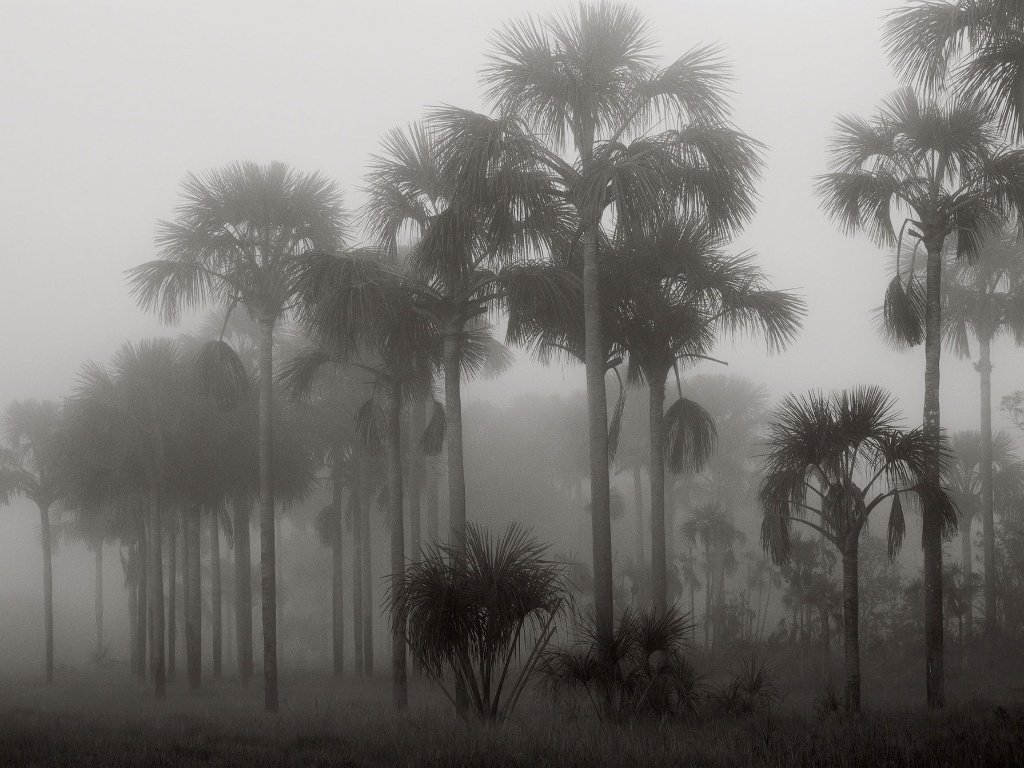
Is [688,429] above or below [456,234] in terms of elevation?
below

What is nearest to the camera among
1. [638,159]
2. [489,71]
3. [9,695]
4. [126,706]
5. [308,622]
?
[638,159]

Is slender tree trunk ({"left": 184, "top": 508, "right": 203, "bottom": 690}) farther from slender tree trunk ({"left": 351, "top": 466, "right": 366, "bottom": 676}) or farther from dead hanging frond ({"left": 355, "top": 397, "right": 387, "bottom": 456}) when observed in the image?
dead hanging frond ({"left": 355, "top": 397, "right": 387, "bottom": 456})

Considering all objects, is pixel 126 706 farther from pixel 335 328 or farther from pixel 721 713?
pixel 721 713

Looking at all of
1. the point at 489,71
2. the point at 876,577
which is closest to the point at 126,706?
the point at 489,71

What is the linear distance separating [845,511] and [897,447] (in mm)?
1613

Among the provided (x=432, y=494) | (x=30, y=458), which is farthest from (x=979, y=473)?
(x=30, y=458)

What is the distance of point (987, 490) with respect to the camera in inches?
1153

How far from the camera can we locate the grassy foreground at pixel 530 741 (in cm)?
1027

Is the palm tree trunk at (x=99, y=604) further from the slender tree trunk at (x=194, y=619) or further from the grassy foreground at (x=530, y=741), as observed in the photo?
the grassy foreground at (x=530, y=741)

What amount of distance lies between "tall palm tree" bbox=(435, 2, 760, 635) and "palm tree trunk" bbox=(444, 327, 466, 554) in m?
2.95

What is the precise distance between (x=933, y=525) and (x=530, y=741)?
A: 8.60 meters

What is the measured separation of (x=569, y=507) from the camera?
6100cm

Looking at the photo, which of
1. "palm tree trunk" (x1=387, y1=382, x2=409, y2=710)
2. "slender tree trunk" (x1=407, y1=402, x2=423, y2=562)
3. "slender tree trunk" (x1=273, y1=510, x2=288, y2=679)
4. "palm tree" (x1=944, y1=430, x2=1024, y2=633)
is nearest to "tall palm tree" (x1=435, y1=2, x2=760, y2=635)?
"palm tree trunk" (x1=387, y1=382, x2=409, y2=710)

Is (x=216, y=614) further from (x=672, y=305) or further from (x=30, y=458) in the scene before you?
(x=672, y=305)
